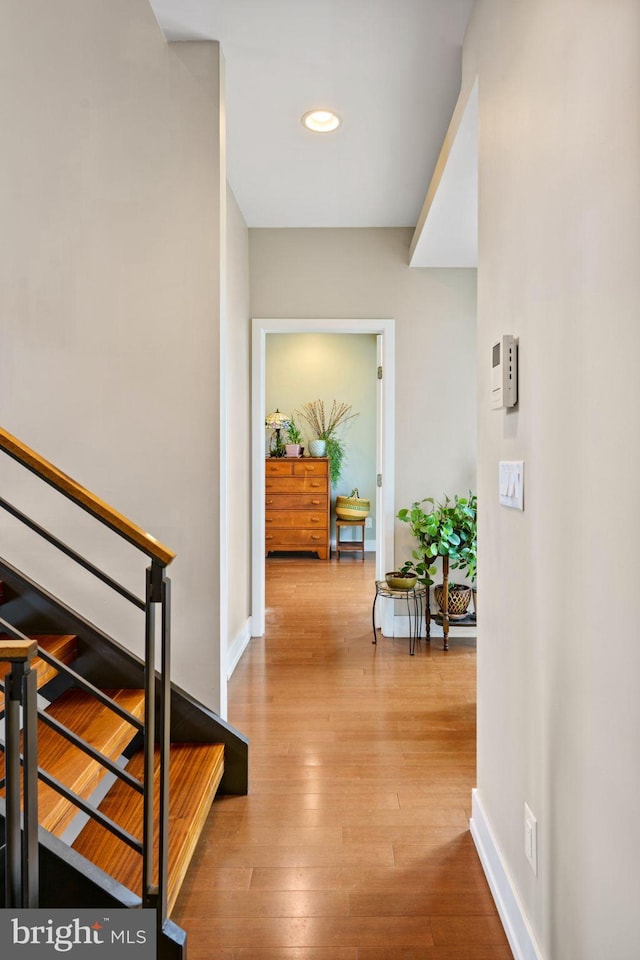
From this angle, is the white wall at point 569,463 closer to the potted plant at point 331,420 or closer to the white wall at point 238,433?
the white wall at point 238,433

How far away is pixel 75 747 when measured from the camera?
174 centimetres

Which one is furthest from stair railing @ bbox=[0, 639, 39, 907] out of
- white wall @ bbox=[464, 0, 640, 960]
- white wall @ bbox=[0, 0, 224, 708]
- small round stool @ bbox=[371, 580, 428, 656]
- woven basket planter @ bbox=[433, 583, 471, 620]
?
woven basket planter @ bbox=[433, 583, 471, 620]

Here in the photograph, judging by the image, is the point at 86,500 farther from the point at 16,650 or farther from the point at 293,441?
the point at 293,441

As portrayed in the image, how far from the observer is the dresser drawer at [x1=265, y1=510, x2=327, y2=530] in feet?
22.9

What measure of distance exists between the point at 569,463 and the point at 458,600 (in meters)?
2.95

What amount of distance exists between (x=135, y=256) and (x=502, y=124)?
53.6 inches

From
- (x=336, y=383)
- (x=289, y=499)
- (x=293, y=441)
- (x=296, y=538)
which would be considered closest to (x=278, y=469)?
(x=289, y=499)

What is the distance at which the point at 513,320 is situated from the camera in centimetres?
152

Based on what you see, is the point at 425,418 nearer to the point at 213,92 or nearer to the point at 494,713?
the point at 213,92

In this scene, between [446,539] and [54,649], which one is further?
[446,539]

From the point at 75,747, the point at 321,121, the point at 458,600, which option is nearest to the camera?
the point at 75,747

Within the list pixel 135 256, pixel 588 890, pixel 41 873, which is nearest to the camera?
pixel 588 890

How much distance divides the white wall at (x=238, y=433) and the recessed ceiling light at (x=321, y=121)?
2.48ft

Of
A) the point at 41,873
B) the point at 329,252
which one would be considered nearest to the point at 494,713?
the point at 41,873
